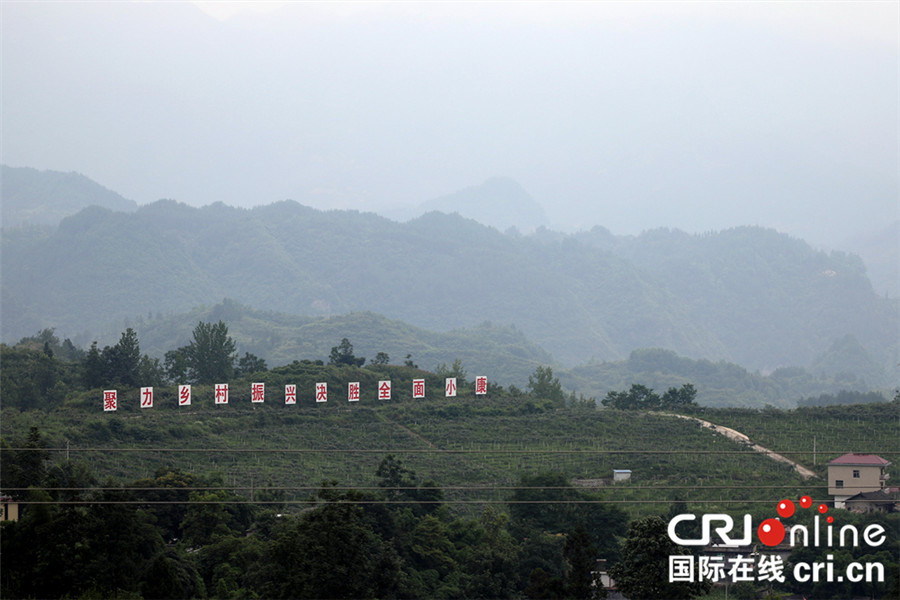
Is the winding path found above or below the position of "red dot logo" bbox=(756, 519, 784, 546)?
above

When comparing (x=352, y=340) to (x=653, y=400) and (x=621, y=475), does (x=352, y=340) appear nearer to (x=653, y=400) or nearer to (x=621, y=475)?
(x=653, y=400)

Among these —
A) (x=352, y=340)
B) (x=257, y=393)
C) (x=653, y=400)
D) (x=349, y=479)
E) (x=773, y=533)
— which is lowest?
(x=349, y=479)

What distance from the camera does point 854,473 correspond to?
127 feet

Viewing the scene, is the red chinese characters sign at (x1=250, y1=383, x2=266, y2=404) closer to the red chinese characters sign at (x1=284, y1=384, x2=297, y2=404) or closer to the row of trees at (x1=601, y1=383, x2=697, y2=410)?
the red chinese characters sign at (x1=284, y1=384, x2=297, y2=404)

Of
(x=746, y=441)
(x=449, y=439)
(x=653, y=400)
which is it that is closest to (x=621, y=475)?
(x=746, y=441)

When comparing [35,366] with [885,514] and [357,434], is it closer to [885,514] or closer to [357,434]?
[357,434]

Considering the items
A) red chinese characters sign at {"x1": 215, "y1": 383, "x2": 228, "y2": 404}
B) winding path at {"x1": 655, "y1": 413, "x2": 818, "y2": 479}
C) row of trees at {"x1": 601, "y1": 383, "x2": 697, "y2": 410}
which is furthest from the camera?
row of trees at {"x1": 601, "y1": 383, "x2": 697, "y2": 410}

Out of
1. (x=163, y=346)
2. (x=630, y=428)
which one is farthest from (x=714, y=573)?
(x=163, y=346)

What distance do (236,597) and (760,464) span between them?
28.4 metres

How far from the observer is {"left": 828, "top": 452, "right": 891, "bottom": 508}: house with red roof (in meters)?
37.3

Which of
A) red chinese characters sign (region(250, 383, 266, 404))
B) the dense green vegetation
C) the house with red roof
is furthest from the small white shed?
red chinese characters sign (region(250, 383, 266, 404))

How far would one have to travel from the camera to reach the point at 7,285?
187750 mm

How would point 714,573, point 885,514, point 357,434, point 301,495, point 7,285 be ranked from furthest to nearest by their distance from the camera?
point 7,285 → point 357,434 → point 301,495 → point 885,514 → point 714,573

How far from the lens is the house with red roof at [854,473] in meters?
37.3
